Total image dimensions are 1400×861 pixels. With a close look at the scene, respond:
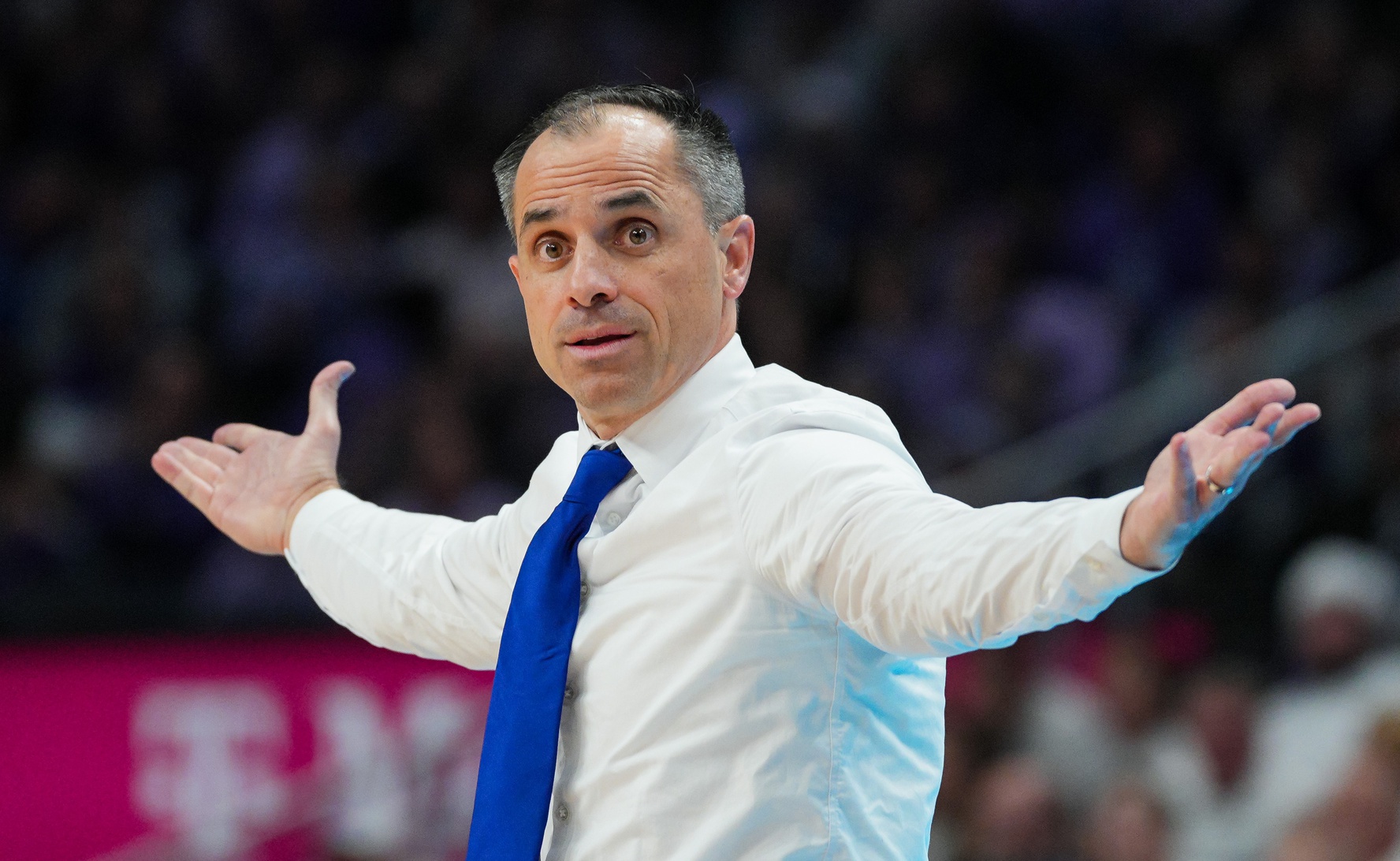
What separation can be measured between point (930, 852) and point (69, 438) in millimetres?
3758

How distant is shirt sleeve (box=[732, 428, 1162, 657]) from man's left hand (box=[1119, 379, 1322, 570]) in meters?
0.02

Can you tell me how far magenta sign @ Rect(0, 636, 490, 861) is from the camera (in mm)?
5160

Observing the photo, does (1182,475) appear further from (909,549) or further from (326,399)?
(326,399)

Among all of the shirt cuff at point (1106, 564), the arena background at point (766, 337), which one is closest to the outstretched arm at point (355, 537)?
the shirt cuff at point (1106, 564)

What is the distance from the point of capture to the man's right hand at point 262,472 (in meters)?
2.83

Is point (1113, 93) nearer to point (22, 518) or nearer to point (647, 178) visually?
point (22, 518)

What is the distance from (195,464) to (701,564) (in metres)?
1.29

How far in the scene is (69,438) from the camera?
6.46 m

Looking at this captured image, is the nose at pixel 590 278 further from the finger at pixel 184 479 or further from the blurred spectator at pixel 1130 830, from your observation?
the blurred spectator at pixel 1130 830

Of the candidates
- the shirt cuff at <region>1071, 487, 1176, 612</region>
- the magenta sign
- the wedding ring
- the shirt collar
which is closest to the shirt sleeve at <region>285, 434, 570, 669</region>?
the shirt collar

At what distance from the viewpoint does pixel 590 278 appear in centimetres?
216

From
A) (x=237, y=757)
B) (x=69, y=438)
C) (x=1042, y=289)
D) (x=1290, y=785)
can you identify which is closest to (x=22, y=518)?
(x=69, y=438)

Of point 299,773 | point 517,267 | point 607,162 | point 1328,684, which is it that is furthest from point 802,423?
point 299,773

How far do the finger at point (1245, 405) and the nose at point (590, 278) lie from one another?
0.84 meters
